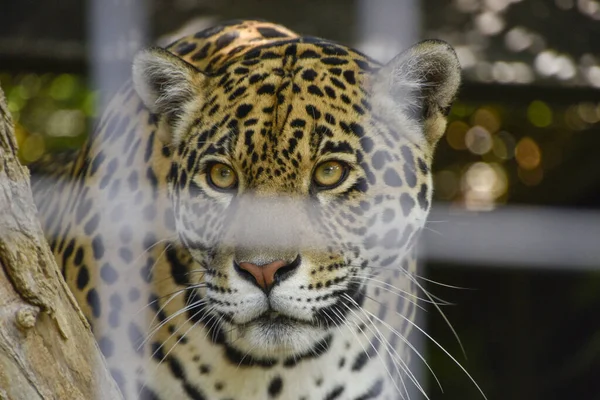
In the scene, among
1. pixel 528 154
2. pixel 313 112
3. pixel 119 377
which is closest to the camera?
pixel 313 112

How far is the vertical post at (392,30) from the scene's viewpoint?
2555 millimetres

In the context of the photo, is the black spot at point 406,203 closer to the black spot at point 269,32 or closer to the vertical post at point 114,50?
the vertical post at point 114,50

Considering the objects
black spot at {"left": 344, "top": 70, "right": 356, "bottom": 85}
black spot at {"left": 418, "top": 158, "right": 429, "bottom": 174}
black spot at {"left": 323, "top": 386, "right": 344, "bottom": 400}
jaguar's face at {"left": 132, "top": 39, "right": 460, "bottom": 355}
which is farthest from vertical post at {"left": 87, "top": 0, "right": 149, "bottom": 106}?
black spot at {"left": 323, "top": 386, "right": 344, "bottom": 400}

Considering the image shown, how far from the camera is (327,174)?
2.48m

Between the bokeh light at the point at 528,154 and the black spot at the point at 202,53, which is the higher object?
the black spot at the point at 202,53

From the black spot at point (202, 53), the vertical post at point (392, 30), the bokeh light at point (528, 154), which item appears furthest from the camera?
the bokeh light at point (528, 154)

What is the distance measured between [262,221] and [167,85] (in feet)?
2.09

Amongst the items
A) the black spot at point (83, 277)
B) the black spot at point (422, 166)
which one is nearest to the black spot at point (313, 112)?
the black spot at point (422, 166)

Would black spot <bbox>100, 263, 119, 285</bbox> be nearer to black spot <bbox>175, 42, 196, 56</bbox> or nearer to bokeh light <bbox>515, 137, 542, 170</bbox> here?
black spot <bbox>175, 42, 196, 56</bbox>

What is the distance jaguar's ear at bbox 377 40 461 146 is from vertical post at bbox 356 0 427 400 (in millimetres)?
104

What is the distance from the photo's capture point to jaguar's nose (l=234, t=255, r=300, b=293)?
227 centimetres

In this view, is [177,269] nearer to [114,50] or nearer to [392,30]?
[114,50]

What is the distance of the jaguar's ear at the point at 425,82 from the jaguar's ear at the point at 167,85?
1.73 feet

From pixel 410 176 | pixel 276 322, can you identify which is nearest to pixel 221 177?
pixel 276 322
